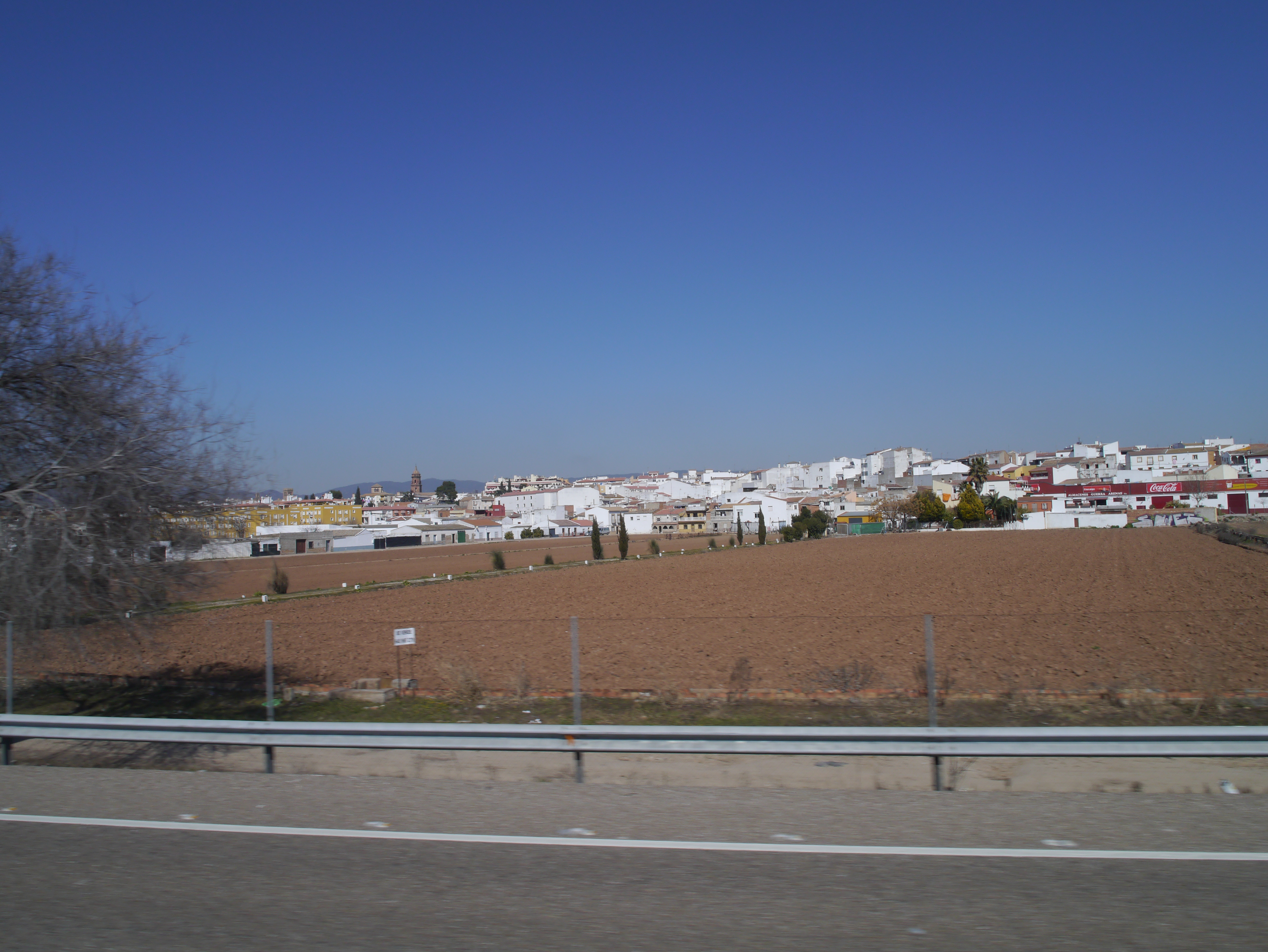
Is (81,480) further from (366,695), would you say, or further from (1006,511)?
(1006,511)

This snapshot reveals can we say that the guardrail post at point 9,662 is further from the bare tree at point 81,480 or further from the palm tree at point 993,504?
the palm tree at point 993,504

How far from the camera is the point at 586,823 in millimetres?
6613

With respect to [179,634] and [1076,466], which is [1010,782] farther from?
[1076,466]

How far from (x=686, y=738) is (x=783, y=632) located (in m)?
11.2

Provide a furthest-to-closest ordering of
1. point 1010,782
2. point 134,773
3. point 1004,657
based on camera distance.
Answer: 1. point 1004,657
2. point 134,773
3. point 1010,782

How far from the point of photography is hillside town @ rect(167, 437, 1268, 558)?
101 m

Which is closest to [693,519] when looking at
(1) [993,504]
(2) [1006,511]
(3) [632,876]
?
(1) [993,504]

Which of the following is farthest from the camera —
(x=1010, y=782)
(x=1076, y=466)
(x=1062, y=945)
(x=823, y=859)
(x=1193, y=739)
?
(x=1076, y=466)

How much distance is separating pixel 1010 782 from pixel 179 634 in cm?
1881

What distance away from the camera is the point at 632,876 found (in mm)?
5504

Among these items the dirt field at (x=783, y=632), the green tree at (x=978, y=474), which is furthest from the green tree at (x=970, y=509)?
the dirt field at (x=783, y=632)

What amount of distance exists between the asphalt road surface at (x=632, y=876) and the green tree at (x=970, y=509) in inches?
3939

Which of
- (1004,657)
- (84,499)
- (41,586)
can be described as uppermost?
(84,499)

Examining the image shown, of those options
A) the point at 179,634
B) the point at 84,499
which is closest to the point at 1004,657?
the point at 84,499
